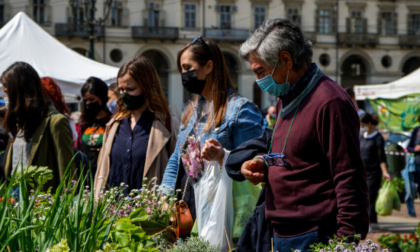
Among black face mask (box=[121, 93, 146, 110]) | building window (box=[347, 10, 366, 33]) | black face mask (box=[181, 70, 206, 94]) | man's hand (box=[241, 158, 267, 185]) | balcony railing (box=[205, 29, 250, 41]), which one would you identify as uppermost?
building window (box=[347, 10, 366, 33])

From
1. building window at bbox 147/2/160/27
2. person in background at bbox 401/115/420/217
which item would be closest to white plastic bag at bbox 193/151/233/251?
person in background at bbox 401/115/420/217


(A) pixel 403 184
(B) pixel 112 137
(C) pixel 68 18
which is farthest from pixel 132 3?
(B) pixel 112 137

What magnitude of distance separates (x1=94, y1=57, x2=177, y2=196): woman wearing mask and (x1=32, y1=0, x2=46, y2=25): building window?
39678 mm

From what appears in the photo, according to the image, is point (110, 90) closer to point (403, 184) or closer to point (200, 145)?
point (200, 145)

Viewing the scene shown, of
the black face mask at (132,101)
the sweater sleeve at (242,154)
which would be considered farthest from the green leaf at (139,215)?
the black face mask at (132,101)

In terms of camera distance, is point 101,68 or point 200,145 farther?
point 101,68

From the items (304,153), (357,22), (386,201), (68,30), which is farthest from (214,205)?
(357,22)

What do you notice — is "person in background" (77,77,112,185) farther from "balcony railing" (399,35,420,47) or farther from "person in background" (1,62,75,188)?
"balcony railing" (399,35,420,47)

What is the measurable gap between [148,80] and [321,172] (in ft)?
6.54

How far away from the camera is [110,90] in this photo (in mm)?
6949

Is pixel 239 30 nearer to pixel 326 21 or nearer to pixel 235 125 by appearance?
pixel 326 21

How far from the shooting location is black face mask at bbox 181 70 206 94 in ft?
11.5

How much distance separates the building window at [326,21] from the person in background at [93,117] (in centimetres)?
4403

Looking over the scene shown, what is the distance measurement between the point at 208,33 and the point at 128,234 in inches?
1745
